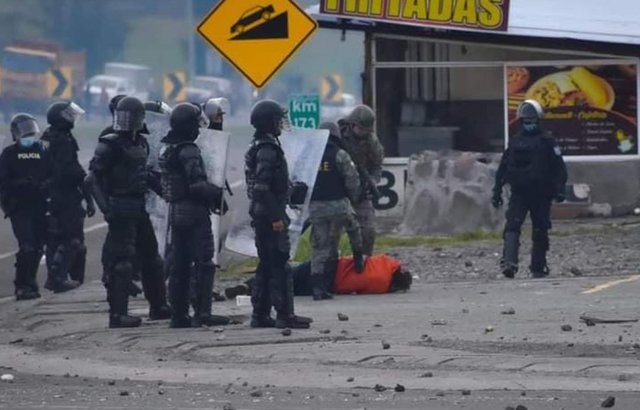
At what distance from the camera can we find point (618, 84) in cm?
2591

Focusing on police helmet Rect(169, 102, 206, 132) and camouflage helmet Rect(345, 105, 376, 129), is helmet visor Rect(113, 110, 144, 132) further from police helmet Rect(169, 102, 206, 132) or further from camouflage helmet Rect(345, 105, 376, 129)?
camouflage helmet Rect(345, 105, 376, 129)

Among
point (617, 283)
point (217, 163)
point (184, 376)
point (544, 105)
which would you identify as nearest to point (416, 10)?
point (544, 105)

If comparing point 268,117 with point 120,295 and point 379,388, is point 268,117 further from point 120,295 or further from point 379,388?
point 379,388

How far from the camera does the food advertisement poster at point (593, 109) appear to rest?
25906 mm

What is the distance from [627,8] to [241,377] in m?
16.4

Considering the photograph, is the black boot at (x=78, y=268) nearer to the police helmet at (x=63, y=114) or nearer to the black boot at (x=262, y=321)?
the police helmet at (x=63, y=114)

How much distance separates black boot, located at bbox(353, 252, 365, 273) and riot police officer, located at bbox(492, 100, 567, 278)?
6.31 ft

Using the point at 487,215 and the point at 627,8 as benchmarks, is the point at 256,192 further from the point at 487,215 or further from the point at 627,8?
the point at 627,8

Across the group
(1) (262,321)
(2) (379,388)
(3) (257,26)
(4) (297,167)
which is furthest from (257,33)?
(2) (379,388)

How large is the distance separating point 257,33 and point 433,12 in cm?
947

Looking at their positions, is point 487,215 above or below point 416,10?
below

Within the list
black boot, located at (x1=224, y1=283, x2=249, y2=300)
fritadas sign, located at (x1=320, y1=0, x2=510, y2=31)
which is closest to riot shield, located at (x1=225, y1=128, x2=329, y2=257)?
black boot, located at (x1=224, y1=283, x2=249, y2=300)

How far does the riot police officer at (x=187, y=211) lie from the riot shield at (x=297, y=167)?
1.25 meters

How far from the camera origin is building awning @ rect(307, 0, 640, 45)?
25.2 meters
